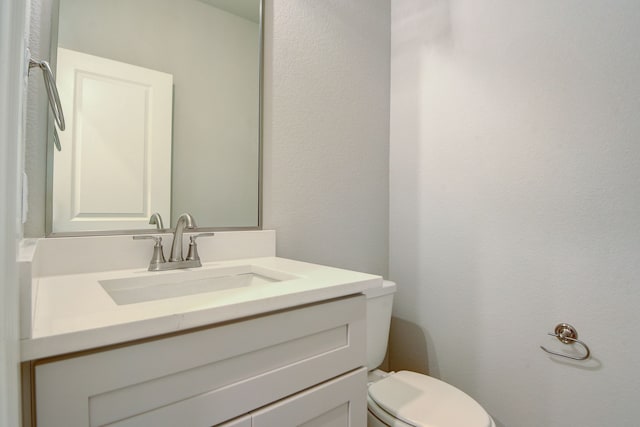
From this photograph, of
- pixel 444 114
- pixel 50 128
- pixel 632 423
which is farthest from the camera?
pixel 444 114

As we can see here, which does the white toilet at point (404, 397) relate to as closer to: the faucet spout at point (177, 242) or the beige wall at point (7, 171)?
the faucet spout at point (177, 242)

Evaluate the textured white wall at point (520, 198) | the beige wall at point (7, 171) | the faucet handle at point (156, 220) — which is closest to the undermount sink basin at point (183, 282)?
the faucet handle at point (156, 220)

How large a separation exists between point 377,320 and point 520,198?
0.73 metres

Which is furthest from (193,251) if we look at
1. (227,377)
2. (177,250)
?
(227,377)

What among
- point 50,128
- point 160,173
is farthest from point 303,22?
point 50,128

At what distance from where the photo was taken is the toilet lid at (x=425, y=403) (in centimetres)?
97

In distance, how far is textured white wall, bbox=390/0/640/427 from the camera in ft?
3.38

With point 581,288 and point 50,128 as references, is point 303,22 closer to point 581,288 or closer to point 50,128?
point 50,128

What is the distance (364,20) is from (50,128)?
138 cm

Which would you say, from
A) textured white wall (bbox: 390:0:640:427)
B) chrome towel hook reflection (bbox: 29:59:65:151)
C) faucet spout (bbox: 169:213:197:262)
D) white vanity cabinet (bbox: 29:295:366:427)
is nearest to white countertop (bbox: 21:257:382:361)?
white vanity cabinet (bbox: 29:295:366:427)

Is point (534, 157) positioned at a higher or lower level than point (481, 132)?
lower

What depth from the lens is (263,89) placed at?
1293 millimetres

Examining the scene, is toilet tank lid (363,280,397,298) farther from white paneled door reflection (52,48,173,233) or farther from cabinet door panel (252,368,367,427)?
white paneled door reflection (52,48,173,233)

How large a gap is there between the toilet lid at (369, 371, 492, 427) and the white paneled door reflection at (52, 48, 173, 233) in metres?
0.98
